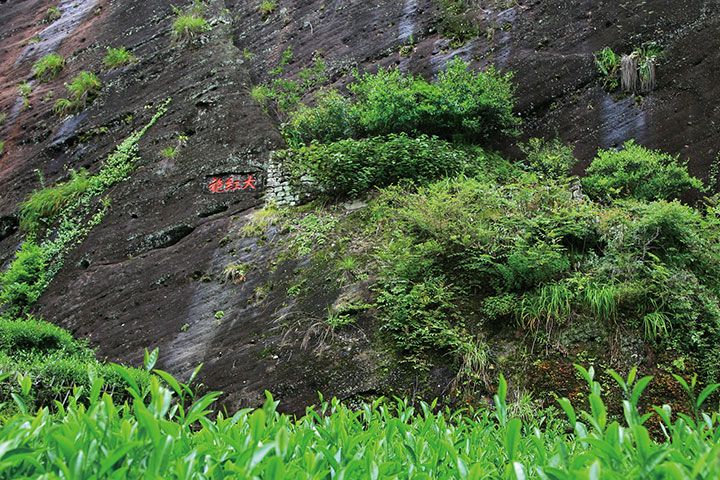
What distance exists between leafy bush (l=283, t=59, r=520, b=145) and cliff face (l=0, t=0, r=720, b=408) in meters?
0.66

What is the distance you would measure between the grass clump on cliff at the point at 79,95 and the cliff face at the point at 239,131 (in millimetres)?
238

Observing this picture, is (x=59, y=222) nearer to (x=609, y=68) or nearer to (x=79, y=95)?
(x=79, y=95)

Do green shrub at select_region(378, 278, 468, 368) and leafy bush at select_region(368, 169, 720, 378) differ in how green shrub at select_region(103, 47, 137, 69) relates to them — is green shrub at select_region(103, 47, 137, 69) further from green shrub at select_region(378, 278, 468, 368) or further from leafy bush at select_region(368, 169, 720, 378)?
green shrub at select_region(378, 278, 468, 368)

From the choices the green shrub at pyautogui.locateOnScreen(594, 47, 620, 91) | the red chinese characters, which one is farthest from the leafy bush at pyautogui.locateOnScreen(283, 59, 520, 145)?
the green shrub at pyautogui.locateOnScreen(594, 47, 620, 91)

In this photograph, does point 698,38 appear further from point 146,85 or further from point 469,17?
point 146,85

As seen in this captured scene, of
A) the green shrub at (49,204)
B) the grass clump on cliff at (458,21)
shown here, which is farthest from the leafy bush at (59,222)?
the grass clump on cliff at (458,21)

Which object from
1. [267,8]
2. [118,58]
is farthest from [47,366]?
[267,8]

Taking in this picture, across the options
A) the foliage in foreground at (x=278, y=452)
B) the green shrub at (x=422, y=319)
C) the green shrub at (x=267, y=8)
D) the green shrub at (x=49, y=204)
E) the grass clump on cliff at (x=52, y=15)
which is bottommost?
the green shrub at (x=422, y=319)

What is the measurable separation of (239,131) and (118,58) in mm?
5088

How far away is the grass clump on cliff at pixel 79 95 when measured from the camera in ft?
39.1

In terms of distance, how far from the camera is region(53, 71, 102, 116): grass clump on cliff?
469 inches

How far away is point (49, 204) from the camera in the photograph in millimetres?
9836

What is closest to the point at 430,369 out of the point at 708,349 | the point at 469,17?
the point at 708,349

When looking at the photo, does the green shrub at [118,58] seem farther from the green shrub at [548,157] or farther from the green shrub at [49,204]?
the green shrub at [548,157]
